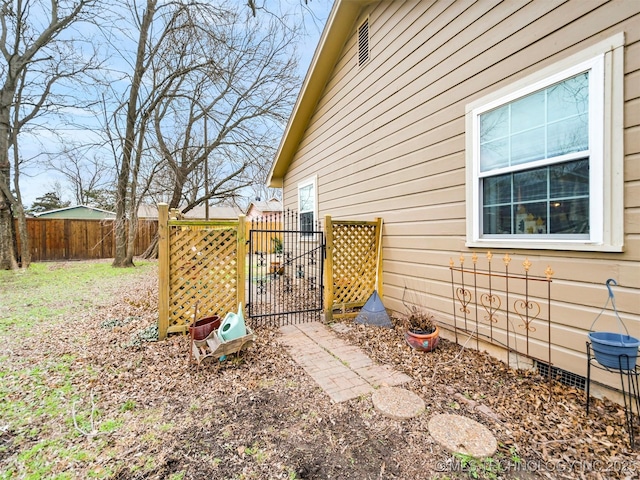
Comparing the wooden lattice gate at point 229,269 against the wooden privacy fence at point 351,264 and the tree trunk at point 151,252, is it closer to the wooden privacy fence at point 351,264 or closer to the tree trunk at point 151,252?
the wooden privacy fence at point 351,264

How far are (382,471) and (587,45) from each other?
140 inches

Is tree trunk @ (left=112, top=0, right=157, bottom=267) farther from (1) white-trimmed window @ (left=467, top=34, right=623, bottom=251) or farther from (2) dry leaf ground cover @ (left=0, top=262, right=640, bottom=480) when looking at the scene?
(1) white-trimmed window @ (left=467, top=34, right=623, bottom=251)

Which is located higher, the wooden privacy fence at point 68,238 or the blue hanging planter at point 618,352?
the wooden privacy fence at point 68,238

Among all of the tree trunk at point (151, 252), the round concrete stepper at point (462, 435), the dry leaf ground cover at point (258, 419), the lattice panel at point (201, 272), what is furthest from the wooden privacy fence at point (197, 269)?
the tree trunk at point (151, 252)

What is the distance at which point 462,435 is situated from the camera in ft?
6.97

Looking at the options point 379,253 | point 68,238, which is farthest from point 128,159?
point 379,253

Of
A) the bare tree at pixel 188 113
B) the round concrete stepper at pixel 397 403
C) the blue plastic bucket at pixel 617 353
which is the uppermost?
the bare tree at pixel 188 113

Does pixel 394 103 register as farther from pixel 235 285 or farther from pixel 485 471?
pixel 485 471

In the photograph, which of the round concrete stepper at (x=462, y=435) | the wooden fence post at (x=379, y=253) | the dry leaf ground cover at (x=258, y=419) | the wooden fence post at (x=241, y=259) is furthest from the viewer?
the wooden fence post at (x=379, y=253)

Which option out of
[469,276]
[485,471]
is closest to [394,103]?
[469,276]

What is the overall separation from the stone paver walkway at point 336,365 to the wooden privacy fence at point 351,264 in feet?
2.22

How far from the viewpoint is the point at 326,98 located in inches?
273

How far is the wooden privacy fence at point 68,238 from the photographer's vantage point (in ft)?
41.1

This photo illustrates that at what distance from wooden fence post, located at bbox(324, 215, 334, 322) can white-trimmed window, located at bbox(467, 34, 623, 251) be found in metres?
2.05
